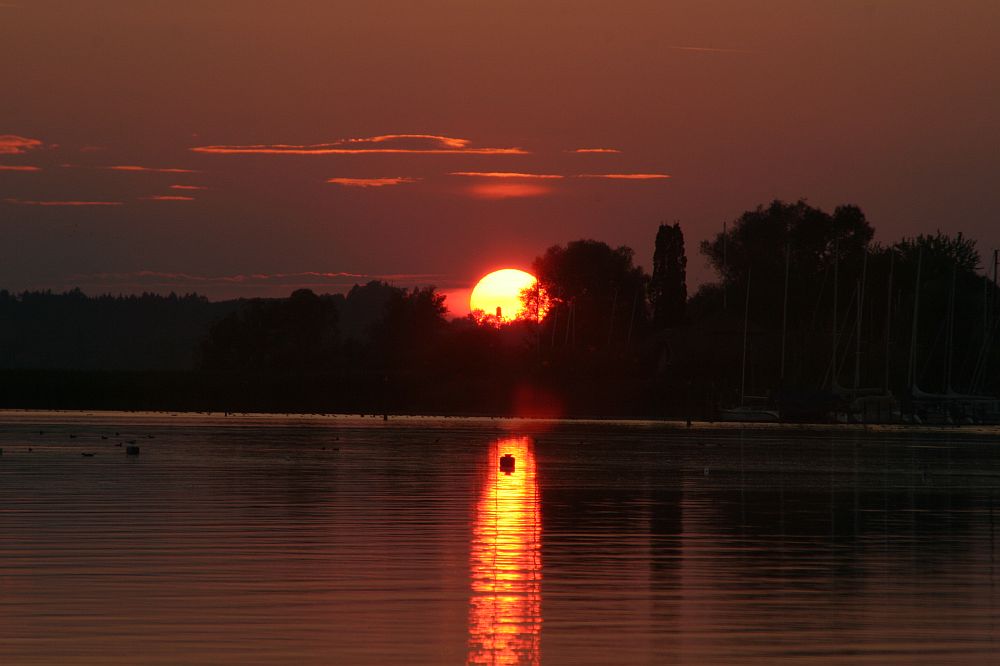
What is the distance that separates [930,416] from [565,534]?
117 meters

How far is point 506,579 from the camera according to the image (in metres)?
25.9

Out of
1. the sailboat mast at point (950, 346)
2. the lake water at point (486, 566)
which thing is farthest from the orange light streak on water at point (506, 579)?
the sailboat mast at point (950, 346)

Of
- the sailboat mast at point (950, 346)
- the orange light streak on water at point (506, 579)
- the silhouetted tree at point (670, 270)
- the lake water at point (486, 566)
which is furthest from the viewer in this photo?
the silhouetted tree at point (670, 270)

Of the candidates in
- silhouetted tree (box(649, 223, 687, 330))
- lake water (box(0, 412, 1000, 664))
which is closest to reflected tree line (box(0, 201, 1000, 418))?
silhouetted tree (box(649, 223, 687, 330))

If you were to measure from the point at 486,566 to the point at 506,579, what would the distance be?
1936 millimetres

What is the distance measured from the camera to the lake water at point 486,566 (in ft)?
64.3

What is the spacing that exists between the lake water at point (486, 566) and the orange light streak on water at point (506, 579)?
81 millimetres

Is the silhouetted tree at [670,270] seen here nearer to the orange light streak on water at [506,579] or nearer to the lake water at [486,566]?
the lake water at [486,566]

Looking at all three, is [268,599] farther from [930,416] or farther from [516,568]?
[930,416]

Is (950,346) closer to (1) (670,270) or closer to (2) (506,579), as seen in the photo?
(1) (670,270)

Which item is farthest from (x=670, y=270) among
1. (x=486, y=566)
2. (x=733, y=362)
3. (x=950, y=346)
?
(x=486, y=566)

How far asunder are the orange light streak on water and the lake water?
8 cm

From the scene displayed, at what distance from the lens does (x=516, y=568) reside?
27438mm

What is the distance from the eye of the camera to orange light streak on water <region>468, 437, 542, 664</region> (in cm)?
1930
